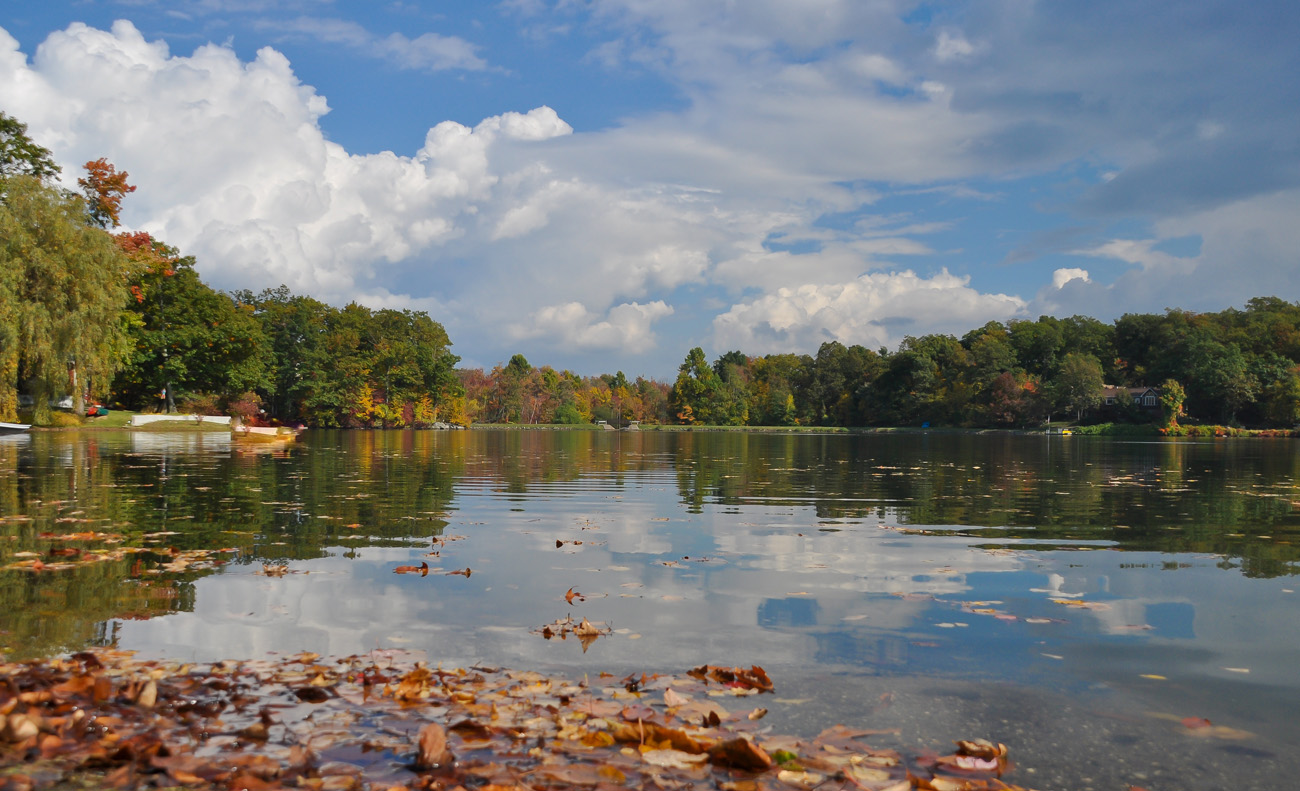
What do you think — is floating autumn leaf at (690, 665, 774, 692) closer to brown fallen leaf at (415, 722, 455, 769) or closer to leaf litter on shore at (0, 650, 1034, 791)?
leaf litter on shore at (0, 650, 1034, 791)

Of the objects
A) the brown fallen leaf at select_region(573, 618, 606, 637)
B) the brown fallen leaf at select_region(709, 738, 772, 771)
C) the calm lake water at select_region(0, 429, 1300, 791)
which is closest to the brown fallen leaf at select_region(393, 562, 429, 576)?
the calm lake water at select_region(0, 429, 1300, 791)

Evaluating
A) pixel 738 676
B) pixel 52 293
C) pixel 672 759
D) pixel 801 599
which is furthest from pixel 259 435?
pixel 672 759

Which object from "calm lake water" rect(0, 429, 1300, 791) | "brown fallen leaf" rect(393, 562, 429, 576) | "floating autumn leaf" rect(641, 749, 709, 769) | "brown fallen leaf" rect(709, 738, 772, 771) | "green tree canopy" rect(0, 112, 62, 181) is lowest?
"calm lake water" rect(0, 429, 1300, 791)

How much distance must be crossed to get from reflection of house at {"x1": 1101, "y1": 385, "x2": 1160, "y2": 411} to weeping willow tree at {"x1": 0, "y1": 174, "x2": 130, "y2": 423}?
377 ft

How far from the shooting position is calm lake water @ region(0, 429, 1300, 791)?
186 inches

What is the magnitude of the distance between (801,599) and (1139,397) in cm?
12553

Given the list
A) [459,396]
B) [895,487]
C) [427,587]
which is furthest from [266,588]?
[459,396]

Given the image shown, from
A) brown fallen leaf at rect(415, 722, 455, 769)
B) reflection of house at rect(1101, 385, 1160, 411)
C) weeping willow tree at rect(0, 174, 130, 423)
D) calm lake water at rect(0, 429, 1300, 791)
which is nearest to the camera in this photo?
brown fallen leaf at rect(415, 722, 455, 769)

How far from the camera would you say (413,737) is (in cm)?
409

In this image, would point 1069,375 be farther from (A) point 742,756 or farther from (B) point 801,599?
(A) point 742,756

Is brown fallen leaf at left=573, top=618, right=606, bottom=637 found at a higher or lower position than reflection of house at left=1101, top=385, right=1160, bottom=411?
lower

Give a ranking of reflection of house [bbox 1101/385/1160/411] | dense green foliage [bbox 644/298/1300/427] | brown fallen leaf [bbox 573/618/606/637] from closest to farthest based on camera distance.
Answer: brown fallen leaf [bbox 573/618/606/637] < dense green foliage [bbox 644/298/1300/427] < reflection of house [bbox 1101/385/1160/411]

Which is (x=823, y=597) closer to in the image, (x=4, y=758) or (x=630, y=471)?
(x=4, y=758)

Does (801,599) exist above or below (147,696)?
below
